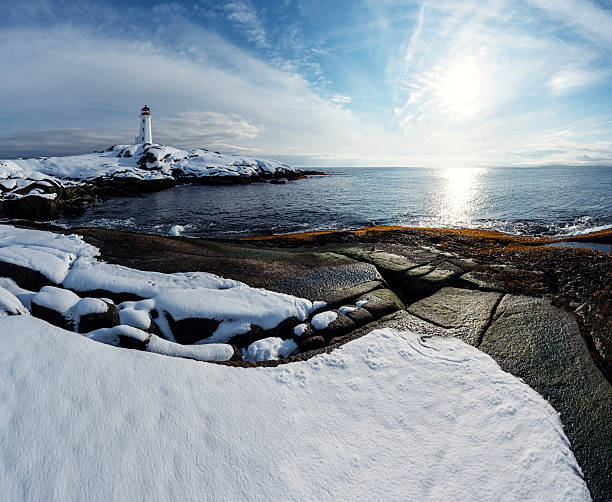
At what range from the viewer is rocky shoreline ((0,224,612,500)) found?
13.7 ft

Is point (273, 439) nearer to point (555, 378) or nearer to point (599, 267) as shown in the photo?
point (555, 378)

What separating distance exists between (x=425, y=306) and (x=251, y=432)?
4.59 meters

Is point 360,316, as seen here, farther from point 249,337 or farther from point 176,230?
point 176,230

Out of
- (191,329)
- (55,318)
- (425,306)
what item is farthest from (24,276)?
(425,306)

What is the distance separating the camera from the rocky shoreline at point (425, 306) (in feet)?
13.7

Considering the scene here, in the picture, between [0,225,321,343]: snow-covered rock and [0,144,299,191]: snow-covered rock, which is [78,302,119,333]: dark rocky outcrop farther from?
[0,144,299,191]: snow-covered rock

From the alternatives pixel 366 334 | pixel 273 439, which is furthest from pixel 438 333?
pixel 273 439

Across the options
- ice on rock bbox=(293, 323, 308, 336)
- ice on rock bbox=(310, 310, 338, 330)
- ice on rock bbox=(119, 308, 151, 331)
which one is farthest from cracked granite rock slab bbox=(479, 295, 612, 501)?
ice on rock bbox=(119, 308, 151, 331)

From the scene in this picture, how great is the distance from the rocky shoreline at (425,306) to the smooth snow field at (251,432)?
0.57 metres

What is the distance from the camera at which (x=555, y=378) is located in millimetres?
4184

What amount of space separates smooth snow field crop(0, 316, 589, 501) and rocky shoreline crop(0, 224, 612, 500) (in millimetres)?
572

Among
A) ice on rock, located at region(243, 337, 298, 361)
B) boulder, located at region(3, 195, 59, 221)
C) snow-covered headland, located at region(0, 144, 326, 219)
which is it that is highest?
snow-covered headland, located at region(0, 144, 326, 219)

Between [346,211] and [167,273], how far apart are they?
22.8 m

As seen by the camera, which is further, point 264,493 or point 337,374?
point 337,374
